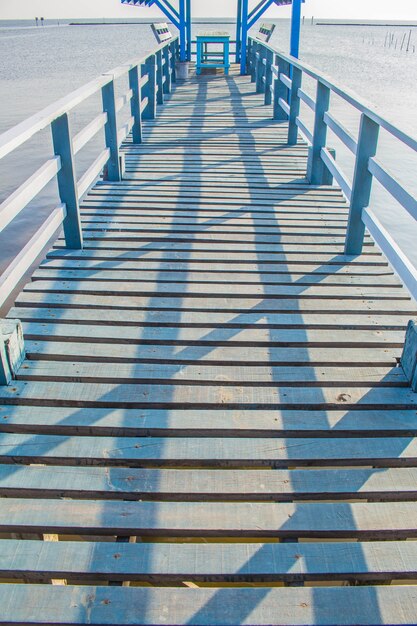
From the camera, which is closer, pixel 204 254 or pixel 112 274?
pixel 112 274

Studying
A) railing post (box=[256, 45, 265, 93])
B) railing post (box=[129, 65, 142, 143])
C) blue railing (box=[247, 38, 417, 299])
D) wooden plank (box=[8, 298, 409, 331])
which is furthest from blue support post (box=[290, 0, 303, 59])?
wooden plank (box=[8, 298, 409, 331])

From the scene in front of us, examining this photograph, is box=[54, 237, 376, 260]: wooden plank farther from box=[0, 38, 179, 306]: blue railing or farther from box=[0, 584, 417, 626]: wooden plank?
box=[0, 584, 417, 626]: wooden plank

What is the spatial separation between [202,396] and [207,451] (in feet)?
1.22

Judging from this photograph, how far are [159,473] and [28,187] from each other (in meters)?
1.76

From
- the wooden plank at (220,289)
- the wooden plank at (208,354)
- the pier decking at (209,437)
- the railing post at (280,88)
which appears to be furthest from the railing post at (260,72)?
the wooden plank at (208,354)

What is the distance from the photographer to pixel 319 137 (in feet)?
18.1

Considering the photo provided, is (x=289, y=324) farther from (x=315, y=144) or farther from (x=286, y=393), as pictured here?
(x=315, y=144)

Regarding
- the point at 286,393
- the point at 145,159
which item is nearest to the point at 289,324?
the point at 286,393

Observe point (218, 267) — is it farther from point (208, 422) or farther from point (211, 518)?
point (211, 518)

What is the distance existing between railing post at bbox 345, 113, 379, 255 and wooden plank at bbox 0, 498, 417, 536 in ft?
8.12

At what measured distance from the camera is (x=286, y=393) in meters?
2.73

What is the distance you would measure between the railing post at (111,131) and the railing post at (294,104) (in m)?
2.47

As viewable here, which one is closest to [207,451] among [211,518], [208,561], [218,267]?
[211,518]

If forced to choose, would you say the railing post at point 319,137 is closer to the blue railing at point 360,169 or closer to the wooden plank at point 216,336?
the blue railing at point 360,169
